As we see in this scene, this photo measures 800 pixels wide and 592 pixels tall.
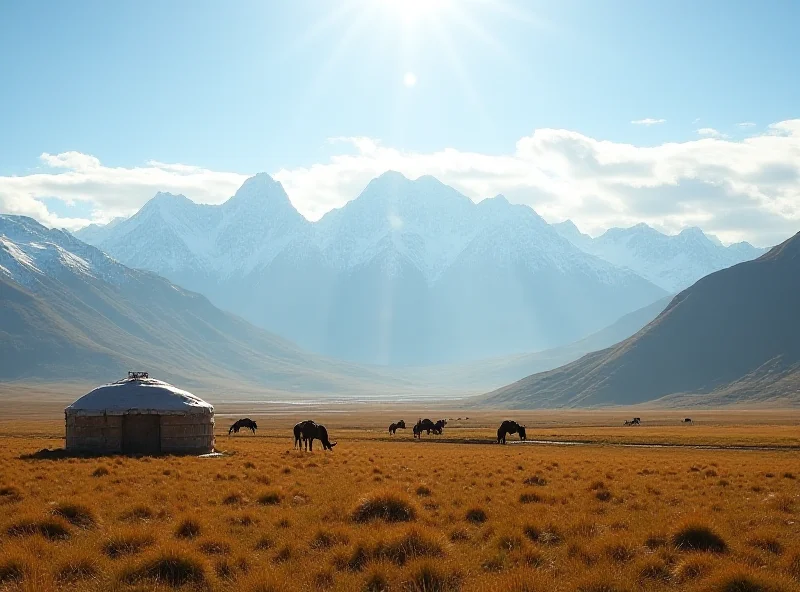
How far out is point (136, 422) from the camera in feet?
147

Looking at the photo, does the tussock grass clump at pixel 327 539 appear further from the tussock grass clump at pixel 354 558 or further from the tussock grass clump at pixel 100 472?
the tussock grass clump at pixel 100 472

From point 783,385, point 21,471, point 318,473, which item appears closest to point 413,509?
point 318,473

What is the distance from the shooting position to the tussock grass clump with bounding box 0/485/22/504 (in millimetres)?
21206

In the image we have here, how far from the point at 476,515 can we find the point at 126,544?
27.3 ft

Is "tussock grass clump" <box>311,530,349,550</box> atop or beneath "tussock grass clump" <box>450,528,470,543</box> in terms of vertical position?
atop

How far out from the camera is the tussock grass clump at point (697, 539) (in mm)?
15305

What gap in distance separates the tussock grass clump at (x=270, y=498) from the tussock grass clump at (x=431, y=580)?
10009 mm

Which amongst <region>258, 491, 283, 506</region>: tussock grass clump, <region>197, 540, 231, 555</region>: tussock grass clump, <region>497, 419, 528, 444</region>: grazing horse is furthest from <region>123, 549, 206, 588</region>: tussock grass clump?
<region>497, 419, 528, 444</region>: grazing horse

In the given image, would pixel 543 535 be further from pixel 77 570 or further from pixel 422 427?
pixel 422 427

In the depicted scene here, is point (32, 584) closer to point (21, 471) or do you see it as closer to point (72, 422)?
point (21, 471)

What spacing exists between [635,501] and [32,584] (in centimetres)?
1553

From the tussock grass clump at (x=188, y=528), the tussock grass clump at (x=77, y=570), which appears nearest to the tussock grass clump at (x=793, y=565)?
the tussock grass clump at (x=188, y=528)

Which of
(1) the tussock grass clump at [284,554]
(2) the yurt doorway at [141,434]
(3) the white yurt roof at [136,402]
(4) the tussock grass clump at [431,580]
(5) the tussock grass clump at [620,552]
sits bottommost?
(5) the tussock grass clump at [620,552]

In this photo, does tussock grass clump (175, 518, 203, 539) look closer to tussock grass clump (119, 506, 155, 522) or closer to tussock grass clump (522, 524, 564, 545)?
tussock grass clump (119, 506, 155, 522)
